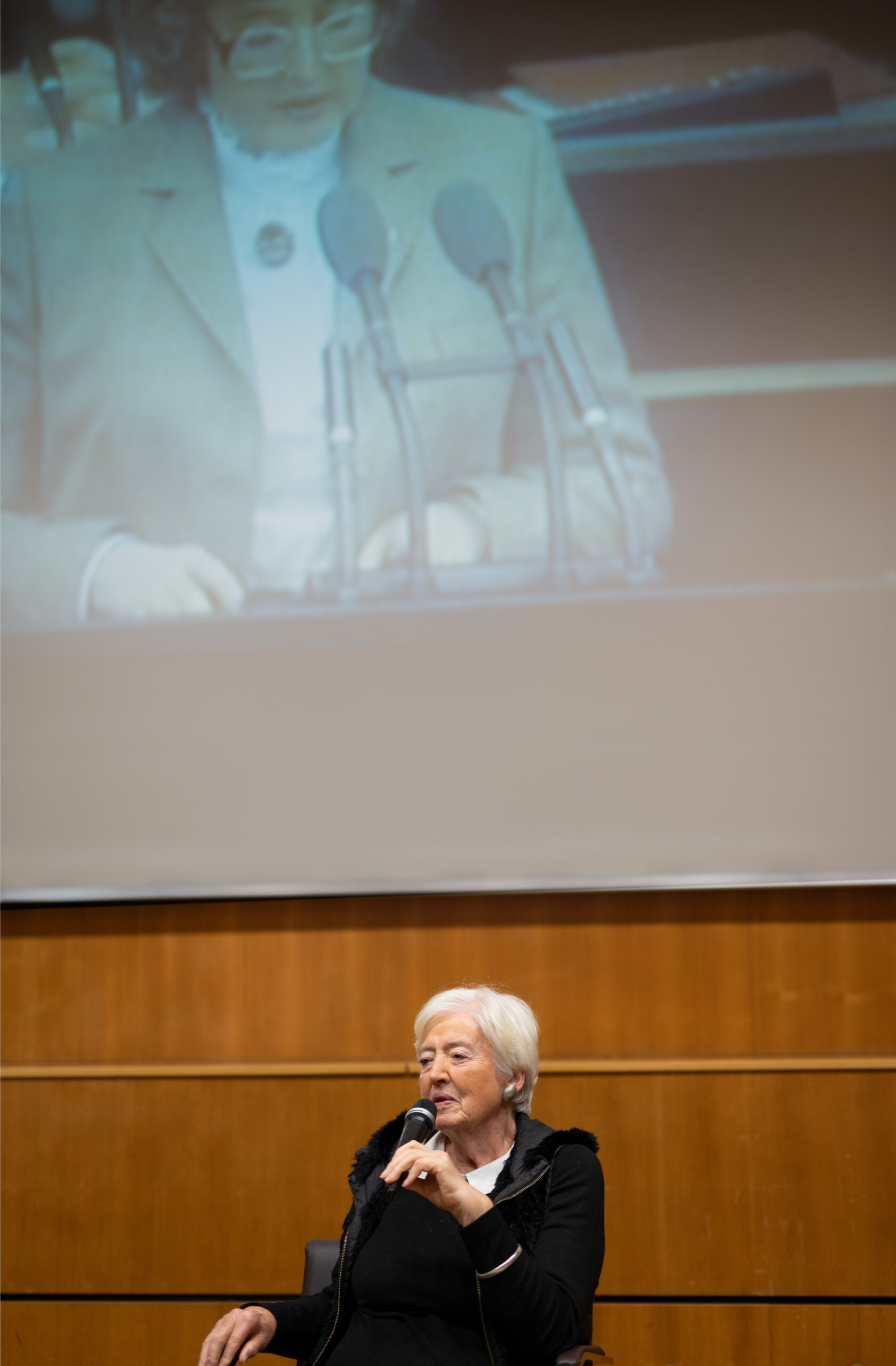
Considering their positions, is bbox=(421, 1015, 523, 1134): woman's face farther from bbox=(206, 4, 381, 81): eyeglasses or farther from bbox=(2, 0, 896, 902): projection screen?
→ bbox=(206, 4, 381, 81): eyeglasses

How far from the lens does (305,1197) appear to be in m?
2.96

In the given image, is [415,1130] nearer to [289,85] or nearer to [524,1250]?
[524,1250]

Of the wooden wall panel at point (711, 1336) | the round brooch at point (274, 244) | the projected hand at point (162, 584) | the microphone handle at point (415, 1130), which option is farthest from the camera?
the round brooch at point (274, 244)

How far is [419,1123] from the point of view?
192cm

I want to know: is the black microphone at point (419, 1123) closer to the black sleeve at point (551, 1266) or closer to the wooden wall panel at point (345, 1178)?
the black sleeve at point (551, 1266)

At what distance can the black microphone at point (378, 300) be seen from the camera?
326 centimetres

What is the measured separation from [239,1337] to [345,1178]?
106 cm

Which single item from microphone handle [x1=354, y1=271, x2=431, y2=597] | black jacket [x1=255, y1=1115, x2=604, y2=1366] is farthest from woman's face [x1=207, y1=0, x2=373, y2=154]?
black jacket [x1=255, y1=1115, x2=604, y2=1366]

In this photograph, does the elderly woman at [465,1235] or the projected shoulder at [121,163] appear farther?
the projected shoulder at [121,163]

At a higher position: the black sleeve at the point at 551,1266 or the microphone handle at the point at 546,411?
the microphone handle at the point at 546,411

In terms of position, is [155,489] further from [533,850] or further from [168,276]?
[533,850]

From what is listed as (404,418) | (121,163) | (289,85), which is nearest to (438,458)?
(404,418)

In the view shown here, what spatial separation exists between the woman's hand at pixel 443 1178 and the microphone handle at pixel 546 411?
1717 mm

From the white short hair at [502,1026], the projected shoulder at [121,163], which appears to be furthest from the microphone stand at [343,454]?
the white short hair at [502,1026]
